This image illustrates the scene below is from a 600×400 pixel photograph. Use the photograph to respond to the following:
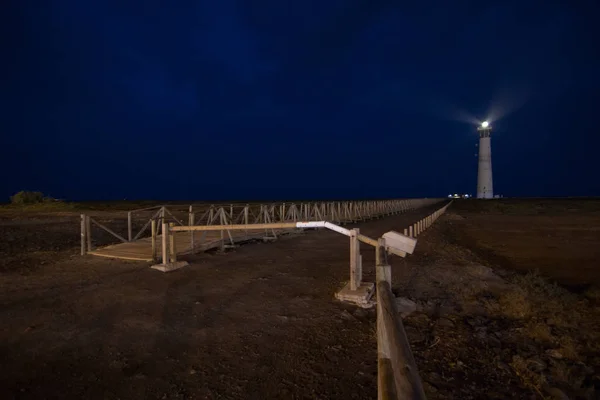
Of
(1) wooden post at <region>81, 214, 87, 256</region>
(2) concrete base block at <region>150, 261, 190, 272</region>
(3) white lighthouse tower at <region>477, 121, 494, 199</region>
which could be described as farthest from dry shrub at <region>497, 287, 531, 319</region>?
(3) white lighthouse tower at <region>477, 121, 494, 199</region>

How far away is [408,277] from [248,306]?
14.6ft

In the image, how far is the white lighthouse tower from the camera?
3081 inches

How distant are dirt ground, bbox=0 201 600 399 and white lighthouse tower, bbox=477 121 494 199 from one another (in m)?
76.5

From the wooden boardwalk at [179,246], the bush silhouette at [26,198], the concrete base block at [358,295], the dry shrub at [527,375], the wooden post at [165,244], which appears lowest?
the dry shrub at [527,375]

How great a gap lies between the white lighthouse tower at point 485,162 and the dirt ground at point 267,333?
76466mm

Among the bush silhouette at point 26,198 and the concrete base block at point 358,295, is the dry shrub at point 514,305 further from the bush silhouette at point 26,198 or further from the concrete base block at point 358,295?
the bush silhouette at point 26,198

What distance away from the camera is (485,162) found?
78.2m

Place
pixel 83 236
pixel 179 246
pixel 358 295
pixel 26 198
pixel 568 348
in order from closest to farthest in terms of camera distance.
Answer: pixel 568 348
pixel 358 295
pixel 83 236
pixel 179 246
pixel 26 198

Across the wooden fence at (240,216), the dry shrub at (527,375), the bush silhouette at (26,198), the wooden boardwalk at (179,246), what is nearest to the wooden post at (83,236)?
the wooden fence at (240,216)

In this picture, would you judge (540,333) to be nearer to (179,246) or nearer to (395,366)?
(395,366)

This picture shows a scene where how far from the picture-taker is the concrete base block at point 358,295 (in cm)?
652

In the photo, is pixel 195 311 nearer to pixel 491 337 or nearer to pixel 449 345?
pixel 449 345

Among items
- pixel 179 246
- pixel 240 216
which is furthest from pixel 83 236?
pixel 240 216

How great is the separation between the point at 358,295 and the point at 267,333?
6.85 ft
